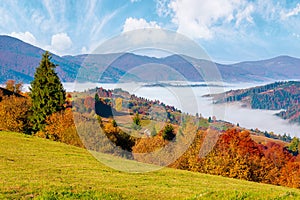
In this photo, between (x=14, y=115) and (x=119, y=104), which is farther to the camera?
(x=14, y=115)

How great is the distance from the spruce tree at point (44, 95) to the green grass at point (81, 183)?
24147 millimetres

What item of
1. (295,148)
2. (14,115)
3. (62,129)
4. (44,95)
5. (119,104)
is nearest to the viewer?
(119,104)

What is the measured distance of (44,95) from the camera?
62.8 metres

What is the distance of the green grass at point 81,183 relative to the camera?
1276 centimetres

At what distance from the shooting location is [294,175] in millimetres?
69375

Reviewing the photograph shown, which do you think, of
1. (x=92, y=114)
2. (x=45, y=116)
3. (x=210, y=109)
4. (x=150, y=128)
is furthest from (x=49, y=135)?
(x=210, y=109)

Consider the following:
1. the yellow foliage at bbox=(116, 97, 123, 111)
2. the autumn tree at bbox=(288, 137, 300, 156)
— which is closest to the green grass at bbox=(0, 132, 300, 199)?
the yellow foliage at bbox=(116, 97, 123, 111)

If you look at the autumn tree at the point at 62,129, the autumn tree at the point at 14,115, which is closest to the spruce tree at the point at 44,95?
the autumn tree at the point at 14,115

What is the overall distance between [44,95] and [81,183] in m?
48.8

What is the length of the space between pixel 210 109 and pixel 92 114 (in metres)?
16.6

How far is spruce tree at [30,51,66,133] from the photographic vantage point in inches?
2457

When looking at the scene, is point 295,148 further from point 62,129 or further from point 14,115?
point 14,115

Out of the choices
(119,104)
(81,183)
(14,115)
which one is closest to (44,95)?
(14,115)

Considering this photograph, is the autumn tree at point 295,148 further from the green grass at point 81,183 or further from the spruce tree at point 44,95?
the green grass at point 81,183
